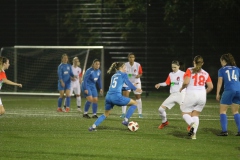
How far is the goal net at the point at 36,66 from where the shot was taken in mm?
33750

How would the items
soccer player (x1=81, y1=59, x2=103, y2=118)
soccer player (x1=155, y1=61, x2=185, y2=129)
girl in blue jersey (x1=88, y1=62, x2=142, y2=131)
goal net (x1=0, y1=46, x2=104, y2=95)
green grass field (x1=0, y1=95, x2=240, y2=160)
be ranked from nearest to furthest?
1. green grass field (x1=0, y1=95, x2=240, y2=160)
2. girl in blue jersey (x1=88, y1=62, x2=142, y2=131)
3. soccer player (x1=155, y1=61, x2=185, y2=129)
4. soccer player (x1=81, y1=59, x2=103, y2=118)
5. goal net (x1=0, y1=46, x2=104, y2=95)

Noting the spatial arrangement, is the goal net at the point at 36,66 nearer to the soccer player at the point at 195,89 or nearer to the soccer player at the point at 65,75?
the soccer player at the point at 65,75

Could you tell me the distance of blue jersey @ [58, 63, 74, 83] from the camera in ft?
77.3

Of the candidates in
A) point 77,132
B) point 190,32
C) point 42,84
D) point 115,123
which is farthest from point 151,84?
point 77,132

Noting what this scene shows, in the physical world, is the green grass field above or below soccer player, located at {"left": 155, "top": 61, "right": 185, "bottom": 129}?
below

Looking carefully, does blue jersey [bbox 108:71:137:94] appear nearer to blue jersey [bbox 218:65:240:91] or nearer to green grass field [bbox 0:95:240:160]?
green grass field [bbox 0:95:240:160]

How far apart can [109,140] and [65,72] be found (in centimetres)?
974

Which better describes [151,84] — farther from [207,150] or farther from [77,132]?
[207,150]

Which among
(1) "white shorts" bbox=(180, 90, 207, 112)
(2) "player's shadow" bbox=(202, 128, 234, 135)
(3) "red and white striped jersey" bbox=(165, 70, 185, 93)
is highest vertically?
(3) "red and white striped jersey" bbox=(165, 70, 185, 93)

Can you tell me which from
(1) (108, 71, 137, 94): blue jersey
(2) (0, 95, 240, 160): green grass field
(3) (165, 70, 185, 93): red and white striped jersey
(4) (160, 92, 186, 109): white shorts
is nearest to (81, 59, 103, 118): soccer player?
(2) (0, 95, 240, 160): green grass field

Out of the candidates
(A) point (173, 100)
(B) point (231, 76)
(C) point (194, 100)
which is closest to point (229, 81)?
(B) point (231, 76)

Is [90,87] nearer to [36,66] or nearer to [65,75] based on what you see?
[65,75]

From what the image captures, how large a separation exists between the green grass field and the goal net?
13.3 m

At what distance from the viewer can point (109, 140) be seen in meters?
14.3
